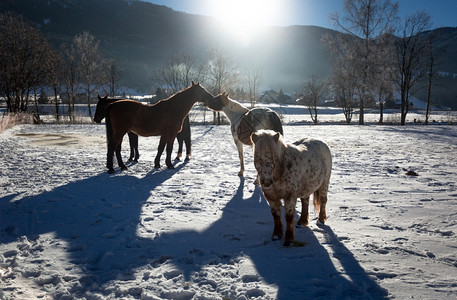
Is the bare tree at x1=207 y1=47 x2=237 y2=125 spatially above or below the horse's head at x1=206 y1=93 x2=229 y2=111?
above

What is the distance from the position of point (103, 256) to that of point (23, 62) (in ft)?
121

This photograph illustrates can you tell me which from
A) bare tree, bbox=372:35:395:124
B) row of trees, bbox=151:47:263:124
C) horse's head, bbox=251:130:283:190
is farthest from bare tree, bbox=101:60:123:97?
horse's head, bbox=251:130:283:190

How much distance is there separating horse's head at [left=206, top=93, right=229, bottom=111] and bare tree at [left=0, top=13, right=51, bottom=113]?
108 feet

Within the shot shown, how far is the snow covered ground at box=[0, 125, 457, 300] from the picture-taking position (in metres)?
2.37

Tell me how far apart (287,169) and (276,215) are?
0.62 meters

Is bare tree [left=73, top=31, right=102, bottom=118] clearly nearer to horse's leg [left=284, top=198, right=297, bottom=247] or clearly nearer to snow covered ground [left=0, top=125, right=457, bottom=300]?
snow covered ground [left=0, top=125, right=457, bottom=300]

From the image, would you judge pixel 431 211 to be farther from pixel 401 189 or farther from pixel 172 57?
pixel 172 57

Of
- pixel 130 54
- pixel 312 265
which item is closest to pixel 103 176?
pixel 312 265

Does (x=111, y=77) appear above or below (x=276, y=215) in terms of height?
above

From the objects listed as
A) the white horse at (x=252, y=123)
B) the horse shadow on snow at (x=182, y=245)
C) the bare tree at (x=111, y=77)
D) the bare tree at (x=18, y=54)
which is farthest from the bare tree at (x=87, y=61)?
the horse shadow on snow at (x=182, y=245)

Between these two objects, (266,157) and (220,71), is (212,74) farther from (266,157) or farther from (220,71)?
(266,157)

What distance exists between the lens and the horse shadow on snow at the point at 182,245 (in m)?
2.47

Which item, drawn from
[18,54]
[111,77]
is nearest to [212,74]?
[111,77]

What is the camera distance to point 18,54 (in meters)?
30.1
